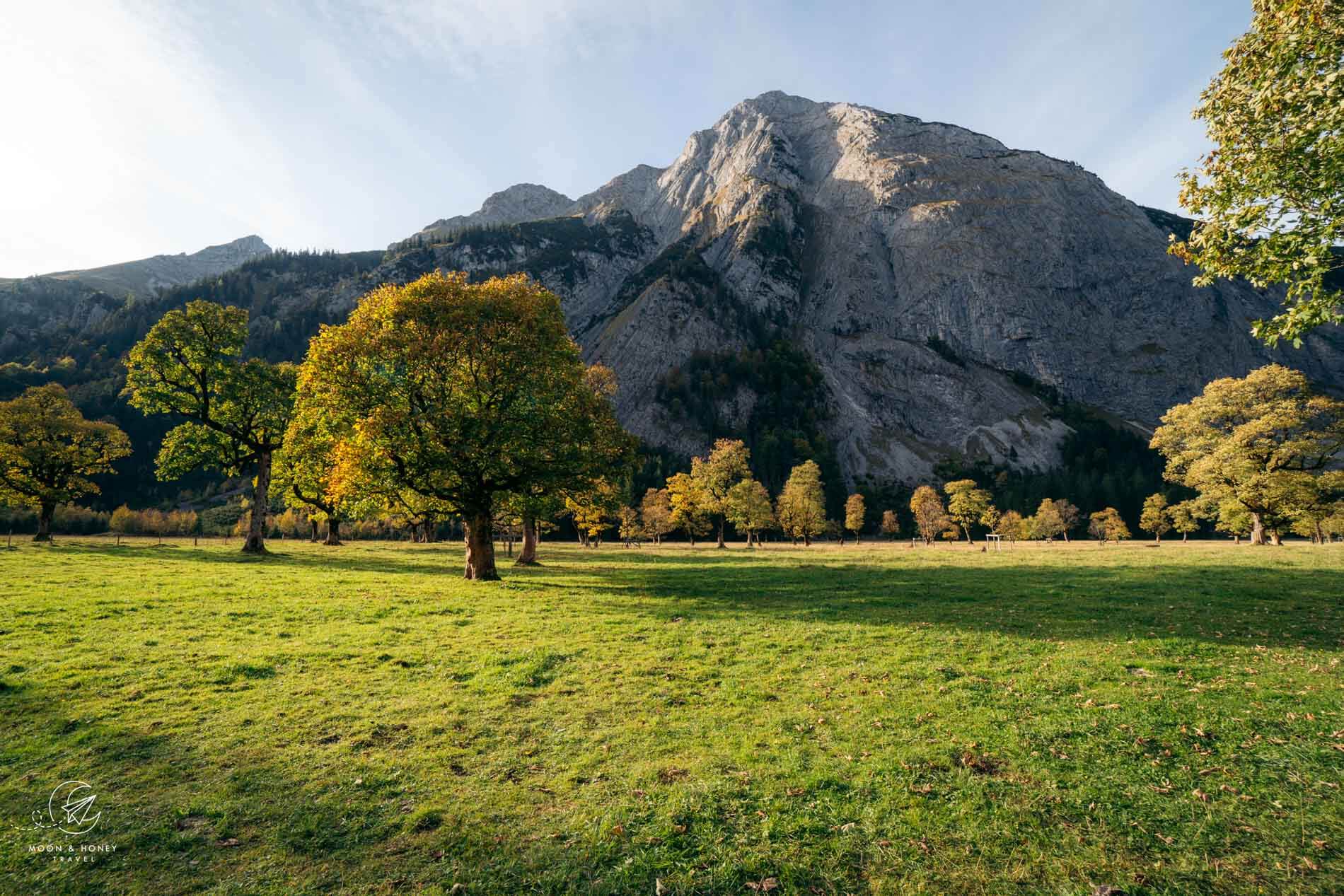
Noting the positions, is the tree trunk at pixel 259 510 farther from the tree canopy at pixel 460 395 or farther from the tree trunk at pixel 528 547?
the tree trunk at pixel 528 547

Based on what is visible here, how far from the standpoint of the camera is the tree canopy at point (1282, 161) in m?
12.4

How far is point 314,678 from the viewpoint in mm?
13008

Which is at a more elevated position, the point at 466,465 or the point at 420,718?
the point at 466,465

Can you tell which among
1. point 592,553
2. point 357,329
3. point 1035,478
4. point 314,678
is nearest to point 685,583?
point 314,678

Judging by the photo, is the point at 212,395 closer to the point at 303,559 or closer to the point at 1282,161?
the point at 303,559

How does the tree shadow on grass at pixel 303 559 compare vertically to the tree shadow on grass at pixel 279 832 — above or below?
below

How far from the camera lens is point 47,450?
1897 inches

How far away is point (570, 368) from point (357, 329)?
11.5 meters

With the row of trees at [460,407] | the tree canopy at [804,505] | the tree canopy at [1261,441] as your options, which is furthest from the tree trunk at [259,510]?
the tree canopy at [804,505]

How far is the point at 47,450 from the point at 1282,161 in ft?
259

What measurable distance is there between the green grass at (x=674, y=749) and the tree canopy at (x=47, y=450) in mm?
42438

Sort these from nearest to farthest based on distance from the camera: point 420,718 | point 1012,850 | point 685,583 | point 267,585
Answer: point 1012,850 → point 420,718 → point 267,585 → point 685,583

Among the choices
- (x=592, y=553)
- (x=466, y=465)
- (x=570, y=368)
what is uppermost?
(x=570, y=368)

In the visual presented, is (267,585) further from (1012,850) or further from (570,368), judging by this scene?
(1012,850)
